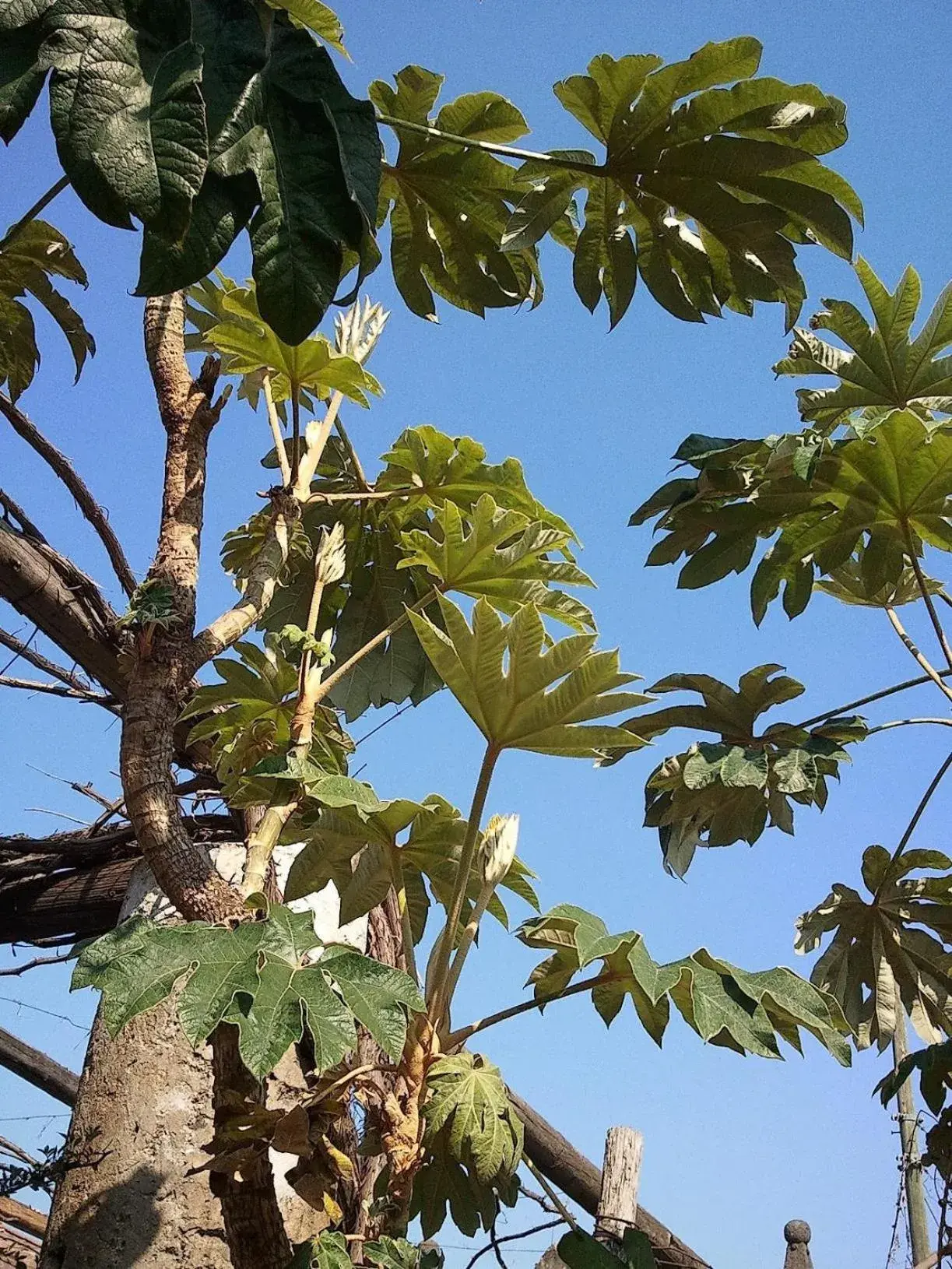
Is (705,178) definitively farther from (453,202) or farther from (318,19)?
(318,19)

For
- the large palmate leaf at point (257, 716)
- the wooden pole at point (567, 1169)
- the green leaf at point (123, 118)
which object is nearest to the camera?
the green leaf at point (123, 118)

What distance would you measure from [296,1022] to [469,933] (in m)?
0.44

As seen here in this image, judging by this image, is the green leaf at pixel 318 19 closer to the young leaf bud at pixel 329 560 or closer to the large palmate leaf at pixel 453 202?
the large palmate leaf at pixel 453 202

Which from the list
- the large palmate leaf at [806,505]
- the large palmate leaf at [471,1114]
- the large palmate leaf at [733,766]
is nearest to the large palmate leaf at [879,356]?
the large palmate leaf at [806,505]

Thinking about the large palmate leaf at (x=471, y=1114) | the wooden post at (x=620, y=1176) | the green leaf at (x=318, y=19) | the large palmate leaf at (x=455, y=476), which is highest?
the large palmate leaf at (x=455, y=476)

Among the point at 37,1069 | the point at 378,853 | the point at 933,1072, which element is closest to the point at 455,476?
the point at 378,853

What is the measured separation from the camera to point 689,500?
268 centimetres

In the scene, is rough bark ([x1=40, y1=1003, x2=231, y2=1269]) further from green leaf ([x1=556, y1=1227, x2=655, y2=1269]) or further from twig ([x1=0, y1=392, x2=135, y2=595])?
twig ([x1=0, y1=392, x2=135, y2=595])

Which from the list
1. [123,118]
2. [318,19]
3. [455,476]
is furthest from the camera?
[455,476]

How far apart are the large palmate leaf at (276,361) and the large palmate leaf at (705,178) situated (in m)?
0.35

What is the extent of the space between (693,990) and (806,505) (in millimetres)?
1415

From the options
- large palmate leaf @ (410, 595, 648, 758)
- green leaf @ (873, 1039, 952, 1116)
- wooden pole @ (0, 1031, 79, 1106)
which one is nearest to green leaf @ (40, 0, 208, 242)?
large palmate leaf @ (410, 595, 648, 758)

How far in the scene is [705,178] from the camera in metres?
1.74

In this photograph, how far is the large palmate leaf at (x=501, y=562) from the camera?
1.92 m
